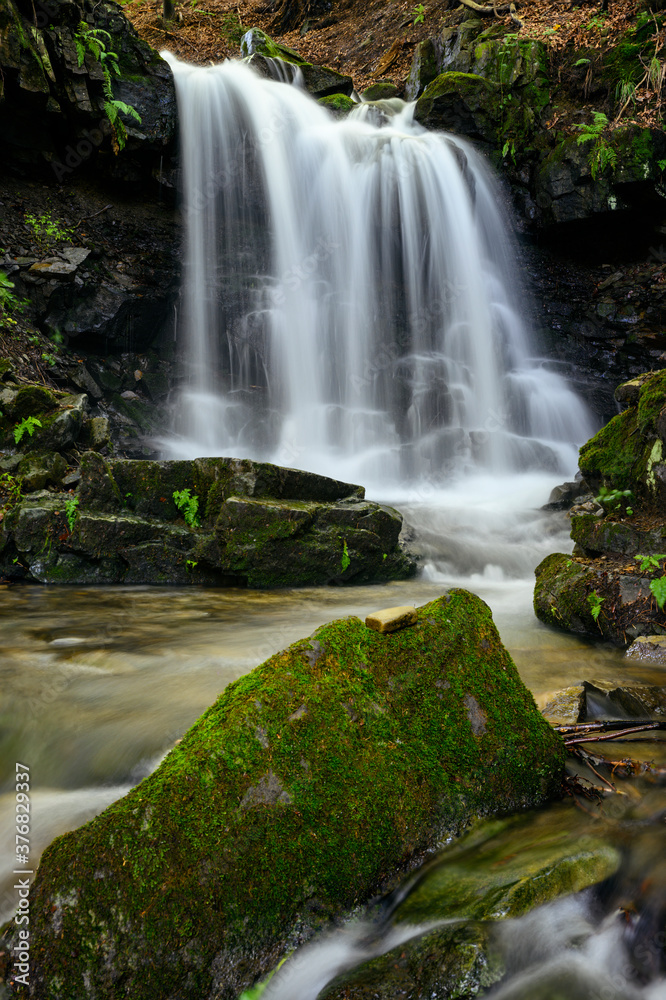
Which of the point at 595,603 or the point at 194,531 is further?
the point at 194,531

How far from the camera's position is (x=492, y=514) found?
9.23 metres

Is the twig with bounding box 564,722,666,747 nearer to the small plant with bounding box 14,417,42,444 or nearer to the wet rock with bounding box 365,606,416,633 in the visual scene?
the wet rock with bounding box 365,606,416,633

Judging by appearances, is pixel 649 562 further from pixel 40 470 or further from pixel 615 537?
pixel 40 470

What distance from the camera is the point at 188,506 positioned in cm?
681

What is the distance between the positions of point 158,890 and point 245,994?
368 millimetres


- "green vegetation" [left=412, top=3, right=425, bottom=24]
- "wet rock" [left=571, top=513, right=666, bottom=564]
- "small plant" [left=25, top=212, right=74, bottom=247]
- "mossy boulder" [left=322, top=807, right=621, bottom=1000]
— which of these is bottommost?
"mossy boulder" [left=322, top=807, right=621, bottom=1000]

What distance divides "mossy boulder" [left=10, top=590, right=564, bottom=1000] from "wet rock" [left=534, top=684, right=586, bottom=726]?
2.00 ft

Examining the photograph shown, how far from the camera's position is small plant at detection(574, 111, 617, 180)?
1223 centimetres

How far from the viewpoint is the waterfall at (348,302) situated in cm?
1223

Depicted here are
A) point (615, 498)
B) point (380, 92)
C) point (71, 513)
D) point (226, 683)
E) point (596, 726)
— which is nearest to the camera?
point (596, 726)

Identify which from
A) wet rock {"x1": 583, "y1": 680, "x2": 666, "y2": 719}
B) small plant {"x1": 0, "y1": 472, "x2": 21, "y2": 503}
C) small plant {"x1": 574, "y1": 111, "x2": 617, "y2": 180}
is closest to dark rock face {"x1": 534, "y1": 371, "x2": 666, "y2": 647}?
wet rock {"x1": 583, "y1": 680, "x2": 666, "y2": 719}

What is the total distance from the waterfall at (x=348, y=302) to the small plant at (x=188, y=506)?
14.8 ft

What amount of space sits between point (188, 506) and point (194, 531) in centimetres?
36

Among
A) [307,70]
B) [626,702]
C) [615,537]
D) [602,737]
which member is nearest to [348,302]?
[307,70]
